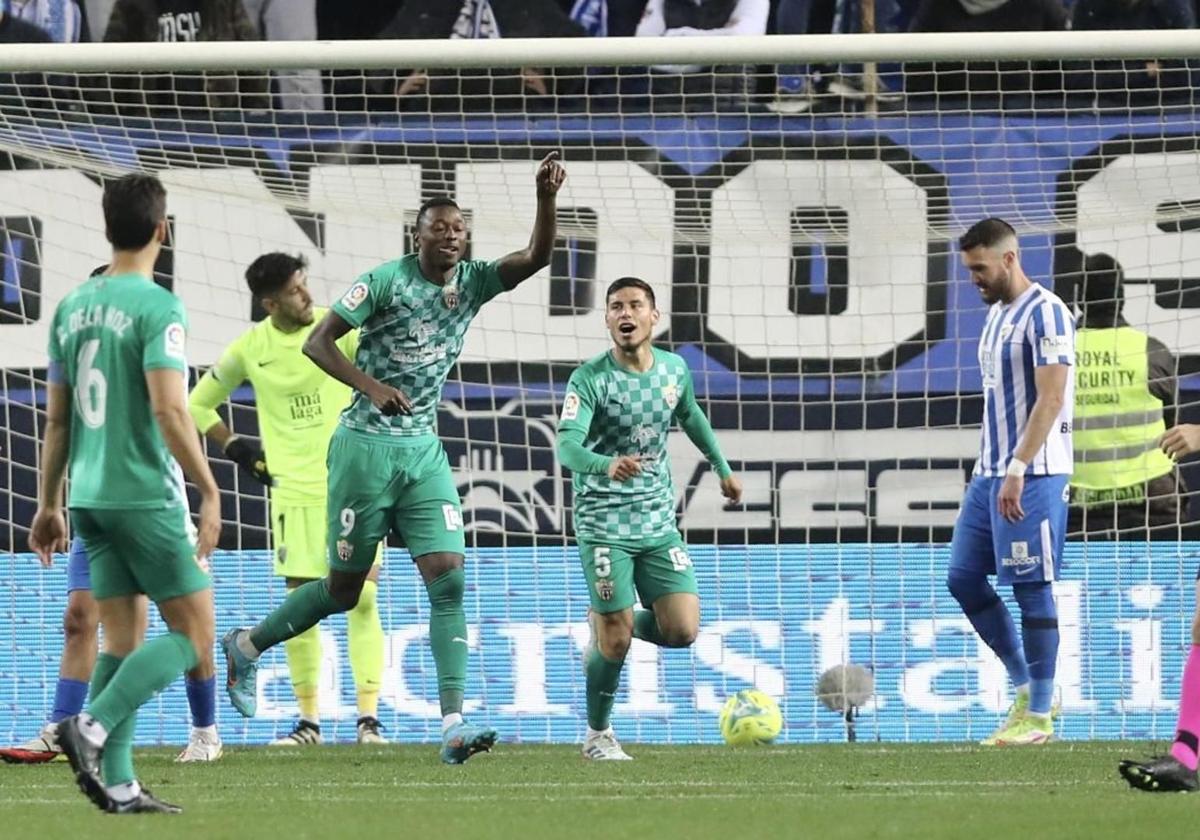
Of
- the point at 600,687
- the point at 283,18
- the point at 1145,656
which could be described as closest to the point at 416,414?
the point at 600,687

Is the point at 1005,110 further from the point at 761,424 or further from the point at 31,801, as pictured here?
the point at 31,801

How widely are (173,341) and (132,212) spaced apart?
37cm

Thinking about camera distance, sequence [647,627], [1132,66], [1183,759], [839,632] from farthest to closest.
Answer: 1. [1132,66]
2. [839,632]
3. [647,627]
4. [1183,759]

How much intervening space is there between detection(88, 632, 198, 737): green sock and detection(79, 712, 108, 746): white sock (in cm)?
2

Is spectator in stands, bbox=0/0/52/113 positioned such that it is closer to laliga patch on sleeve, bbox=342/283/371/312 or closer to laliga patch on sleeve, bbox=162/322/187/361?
laliga patch on sleeve, bbox=342/283/371/312

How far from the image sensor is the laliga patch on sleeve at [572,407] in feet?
26.4

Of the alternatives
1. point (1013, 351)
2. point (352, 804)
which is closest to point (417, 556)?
point (352, 804)

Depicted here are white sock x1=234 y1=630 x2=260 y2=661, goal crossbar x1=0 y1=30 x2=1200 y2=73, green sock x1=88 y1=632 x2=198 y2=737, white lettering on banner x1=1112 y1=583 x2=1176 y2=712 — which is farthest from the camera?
white lettering on banner x1=1112 y1=583 x2=1176 y2=712

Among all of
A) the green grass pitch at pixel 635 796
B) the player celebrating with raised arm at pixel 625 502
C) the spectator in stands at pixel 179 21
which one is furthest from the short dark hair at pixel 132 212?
the spectator in stands at pixel 179 21

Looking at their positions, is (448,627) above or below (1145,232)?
below

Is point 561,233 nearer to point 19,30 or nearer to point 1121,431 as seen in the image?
point 1121,431

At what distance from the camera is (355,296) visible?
7.80 metres

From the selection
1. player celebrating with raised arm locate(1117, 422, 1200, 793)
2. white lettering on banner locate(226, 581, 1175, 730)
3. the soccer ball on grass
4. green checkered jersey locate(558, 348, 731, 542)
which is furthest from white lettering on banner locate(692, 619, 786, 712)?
player celebrating with raised arm locate(1117, 422, 1200, 793)

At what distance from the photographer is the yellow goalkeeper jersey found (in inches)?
365
